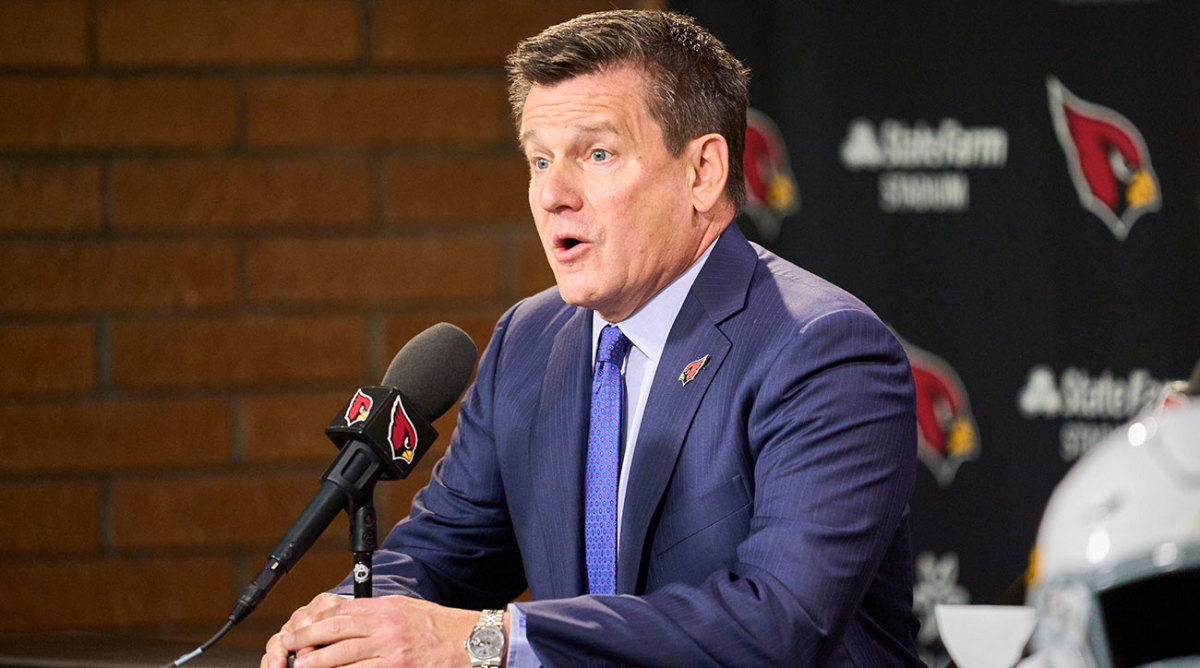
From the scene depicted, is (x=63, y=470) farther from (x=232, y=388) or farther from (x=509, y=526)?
(x=509, y=526)

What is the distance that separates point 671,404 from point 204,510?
1524 mm

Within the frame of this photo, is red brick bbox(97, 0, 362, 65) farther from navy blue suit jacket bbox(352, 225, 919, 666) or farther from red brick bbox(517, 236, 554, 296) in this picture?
navy blue suit jacket bbox(352, 225, 919, 666)

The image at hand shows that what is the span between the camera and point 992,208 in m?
2.63

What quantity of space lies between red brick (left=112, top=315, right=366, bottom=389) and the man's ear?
1.24 m

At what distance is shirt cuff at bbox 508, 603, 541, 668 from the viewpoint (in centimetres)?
140

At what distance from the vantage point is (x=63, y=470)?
2832 millimetres

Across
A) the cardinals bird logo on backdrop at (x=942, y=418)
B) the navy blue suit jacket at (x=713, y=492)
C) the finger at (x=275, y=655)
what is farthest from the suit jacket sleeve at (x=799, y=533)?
the cardinals bird logo on backdrop at (x=942, y=418)

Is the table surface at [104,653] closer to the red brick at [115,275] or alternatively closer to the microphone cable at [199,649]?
the microphone cable at [199,649]

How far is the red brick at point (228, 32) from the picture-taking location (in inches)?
111

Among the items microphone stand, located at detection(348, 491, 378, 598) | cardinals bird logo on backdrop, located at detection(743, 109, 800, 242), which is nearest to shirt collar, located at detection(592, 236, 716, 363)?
microphone stand, located at detection(348, 491, 378, 598)

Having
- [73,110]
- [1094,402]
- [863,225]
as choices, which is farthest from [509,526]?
[73,110]

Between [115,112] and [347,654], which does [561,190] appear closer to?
[347,654]

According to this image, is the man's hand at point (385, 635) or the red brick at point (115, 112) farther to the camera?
the red brick at point (115, 112)

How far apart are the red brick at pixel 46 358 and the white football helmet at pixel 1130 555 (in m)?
2.52
